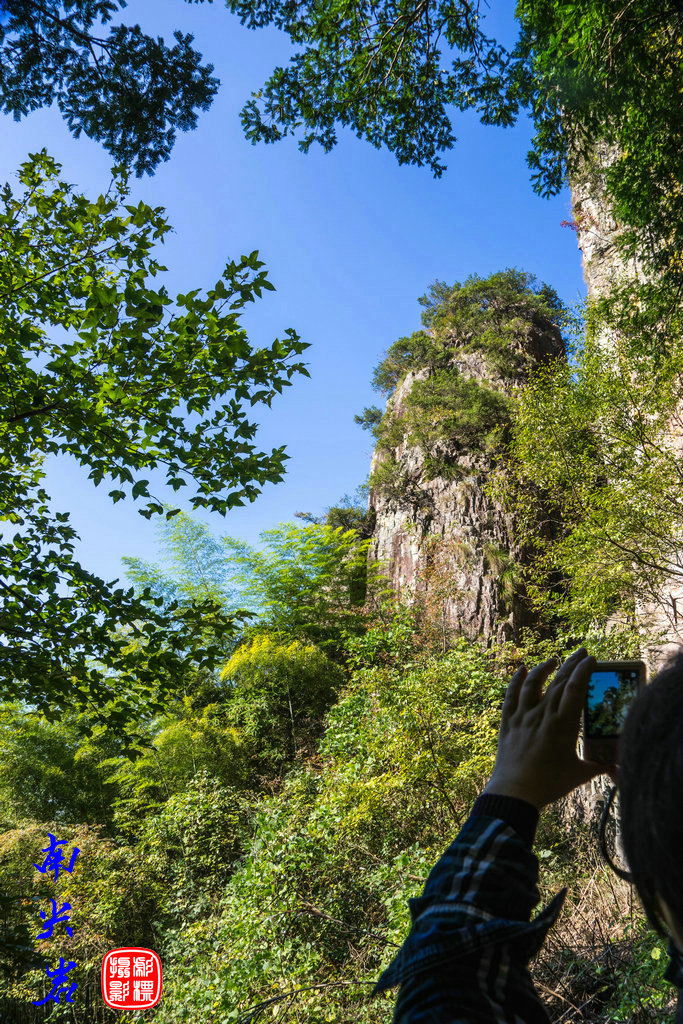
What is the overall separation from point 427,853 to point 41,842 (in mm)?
5394

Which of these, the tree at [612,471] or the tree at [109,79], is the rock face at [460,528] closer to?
the tree at [612,471]

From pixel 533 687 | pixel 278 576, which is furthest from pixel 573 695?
pixel 278 576

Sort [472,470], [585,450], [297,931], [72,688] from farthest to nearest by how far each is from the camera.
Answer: [472,470]
[585,450]
[297,931]
[72,688]

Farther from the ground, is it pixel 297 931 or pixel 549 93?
pixel 549 93

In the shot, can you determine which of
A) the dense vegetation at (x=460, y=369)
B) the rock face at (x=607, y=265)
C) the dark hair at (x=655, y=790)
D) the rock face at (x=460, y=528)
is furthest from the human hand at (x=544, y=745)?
the dense vegetation at (x=460, y=369)

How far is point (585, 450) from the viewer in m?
6.36

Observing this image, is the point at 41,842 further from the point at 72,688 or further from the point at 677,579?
the point at 677,579

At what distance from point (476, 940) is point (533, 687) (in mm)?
286

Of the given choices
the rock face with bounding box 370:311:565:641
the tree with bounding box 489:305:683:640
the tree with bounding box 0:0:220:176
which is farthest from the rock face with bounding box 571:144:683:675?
the tree with bounding box 0:0:220:176

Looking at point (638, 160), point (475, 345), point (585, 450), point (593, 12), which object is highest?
point (475, 345)

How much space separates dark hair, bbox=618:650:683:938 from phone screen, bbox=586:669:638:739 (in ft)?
0.71

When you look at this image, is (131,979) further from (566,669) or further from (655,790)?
(655,790)

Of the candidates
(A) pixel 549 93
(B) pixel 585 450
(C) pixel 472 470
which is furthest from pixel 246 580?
(A) pixel 549 93

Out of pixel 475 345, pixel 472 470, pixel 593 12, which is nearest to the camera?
pixel 593 12
